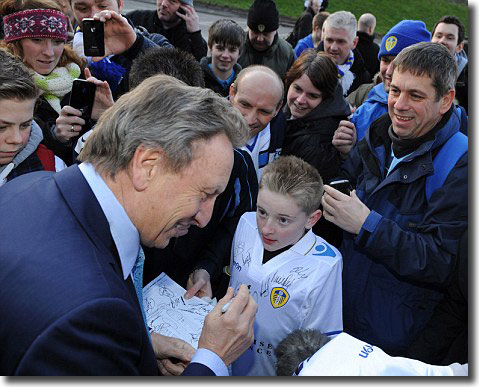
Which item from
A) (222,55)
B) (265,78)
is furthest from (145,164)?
(222,55)

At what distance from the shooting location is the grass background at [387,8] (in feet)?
68.8

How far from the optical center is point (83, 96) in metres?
2.89

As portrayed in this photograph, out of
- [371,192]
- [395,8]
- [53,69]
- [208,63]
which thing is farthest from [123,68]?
[395,8]

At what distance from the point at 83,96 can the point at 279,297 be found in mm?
1551

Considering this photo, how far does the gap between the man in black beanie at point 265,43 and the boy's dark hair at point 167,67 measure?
2982mm

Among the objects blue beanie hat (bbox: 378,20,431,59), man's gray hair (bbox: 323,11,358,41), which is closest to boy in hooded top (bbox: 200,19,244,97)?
man's gray hair (bbox: 323,11,358,41)

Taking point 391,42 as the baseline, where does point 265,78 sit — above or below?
below

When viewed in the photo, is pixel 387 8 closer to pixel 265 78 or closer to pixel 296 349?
pixel 265 78

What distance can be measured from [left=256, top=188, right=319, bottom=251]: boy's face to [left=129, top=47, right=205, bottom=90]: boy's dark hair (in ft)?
2.25

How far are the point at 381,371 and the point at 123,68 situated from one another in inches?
110

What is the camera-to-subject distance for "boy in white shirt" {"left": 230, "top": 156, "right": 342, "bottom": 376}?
2.42 metres

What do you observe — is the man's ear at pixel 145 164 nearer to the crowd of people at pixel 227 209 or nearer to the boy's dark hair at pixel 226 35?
the crowd of people at pixel 227 209

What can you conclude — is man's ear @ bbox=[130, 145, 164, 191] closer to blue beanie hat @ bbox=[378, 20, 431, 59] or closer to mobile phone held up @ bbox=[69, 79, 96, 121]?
mobile phone held up @ bbox=[69, 79, 96, 121]

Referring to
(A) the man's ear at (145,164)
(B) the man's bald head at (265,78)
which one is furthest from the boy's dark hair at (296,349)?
(B) the man's bald head at (265,78)
